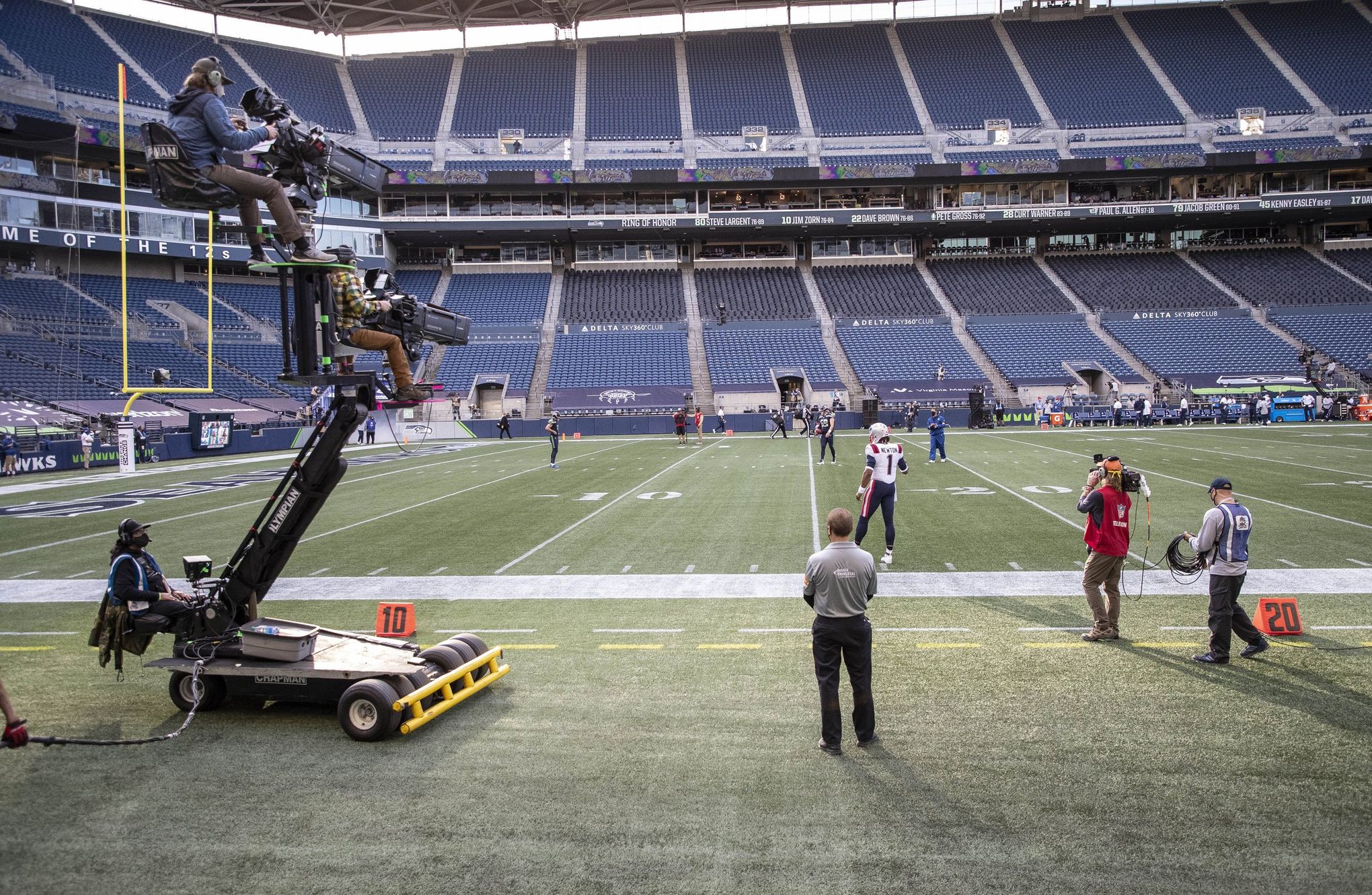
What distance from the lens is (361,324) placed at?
6.38m

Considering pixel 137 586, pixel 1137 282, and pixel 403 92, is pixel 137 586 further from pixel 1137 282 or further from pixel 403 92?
pixel 403 92

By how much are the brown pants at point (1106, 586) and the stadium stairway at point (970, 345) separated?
44491 millimetres

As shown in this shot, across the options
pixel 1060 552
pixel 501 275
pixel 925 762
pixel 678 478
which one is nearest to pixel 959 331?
pixel 501 275

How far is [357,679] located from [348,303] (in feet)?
9.31

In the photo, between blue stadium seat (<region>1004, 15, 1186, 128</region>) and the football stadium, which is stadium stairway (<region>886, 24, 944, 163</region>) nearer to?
the football stadium

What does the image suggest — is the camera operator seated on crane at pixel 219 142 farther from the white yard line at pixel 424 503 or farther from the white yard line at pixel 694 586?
the white yard line at pixel 424 503

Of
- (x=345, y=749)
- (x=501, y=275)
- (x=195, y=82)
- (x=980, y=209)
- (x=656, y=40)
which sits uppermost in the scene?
(x=656, y=40)

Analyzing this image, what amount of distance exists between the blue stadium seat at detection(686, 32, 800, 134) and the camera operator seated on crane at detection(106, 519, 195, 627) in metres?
63.4

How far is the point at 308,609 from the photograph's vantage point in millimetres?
10203

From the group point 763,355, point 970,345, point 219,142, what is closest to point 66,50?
point 763,355

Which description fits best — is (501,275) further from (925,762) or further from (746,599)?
(925,762)

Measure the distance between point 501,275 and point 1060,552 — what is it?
5596 cm

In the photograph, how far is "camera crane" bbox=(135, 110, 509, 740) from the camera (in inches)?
245

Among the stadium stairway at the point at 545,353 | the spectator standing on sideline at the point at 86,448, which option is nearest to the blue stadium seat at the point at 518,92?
the stadium stairway at the point at 545,353
